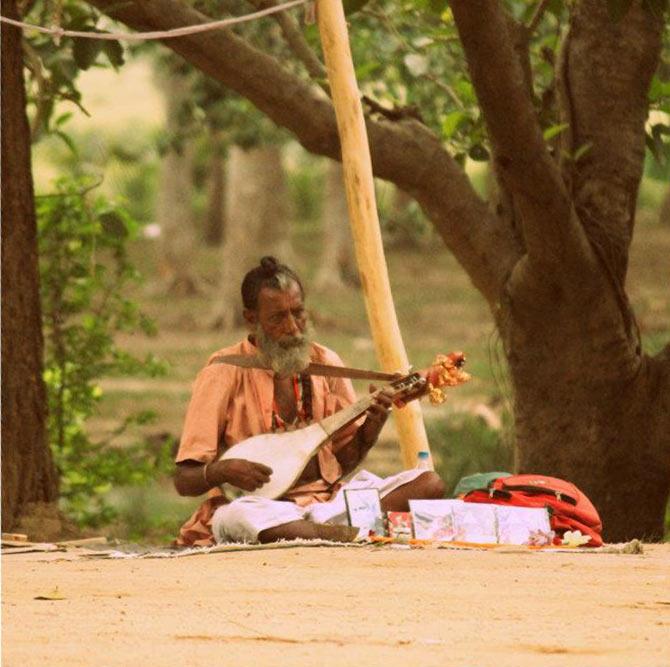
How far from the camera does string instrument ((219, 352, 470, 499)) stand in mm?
6484

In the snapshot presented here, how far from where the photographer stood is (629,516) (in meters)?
8.46

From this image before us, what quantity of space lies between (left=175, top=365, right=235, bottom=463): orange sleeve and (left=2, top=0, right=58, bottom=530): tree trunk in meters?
1.29

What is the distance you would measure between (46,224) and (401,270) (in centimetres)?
2006

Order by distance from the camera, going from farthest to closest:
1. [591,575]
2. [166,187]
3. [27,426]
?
[166,187], [27,426], [591,575]

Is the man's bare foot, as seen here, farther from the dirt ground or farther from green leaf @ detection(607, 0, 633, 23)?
green leaf @ detection(607, 0, 633, 23)

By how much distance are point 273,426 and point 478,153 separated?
2395 millimetres

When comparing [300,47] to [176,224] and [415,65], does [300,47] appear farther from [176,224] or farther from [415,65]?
[176,224]

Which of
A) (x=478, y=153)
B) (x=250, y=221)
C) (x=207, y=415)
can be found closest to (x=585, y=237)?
(x=478, y=153)

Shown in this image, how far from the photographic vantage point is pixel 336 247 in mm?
27531

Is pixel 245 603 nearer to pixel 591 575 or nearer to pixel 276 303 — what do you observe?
pixel 591 575

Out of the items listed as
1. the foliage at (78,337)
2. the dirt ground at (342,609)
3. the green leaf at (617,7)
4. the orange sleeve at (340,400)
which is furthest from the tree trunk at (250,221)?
the dirt ground at (342,609)

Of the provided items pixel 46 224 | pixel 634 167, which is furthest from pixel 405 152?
pixel 46 224

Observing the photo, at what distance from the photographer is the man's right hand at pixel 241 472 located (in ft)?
21.2

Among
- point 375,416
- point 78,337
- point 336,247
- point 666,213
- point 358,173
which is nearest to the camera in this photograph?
point 375,416
